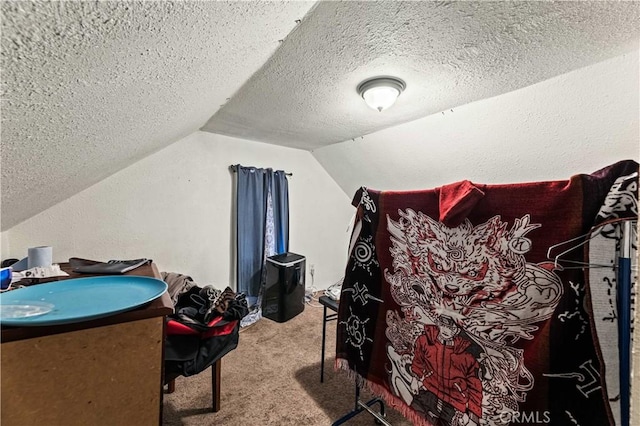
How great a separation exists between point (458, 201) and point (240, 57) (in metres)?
1.05

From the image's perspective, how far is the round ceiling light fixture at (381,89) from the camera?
159 centimetres

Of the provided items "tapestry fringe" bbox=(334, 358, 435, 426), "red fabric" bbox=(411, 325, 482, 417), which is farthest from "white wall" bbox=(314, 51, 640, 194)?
"tapestry fringe" bbox=(334, 358, 435, 426)

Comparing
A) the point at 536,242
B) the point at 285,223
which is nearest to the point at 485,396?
the point at 536,242

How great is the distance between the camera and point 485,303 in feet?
3.24

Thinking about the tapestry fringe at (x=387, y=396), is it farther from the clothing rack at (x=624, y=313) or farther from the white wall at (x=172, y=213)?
the white wall at (x=172, y=213)

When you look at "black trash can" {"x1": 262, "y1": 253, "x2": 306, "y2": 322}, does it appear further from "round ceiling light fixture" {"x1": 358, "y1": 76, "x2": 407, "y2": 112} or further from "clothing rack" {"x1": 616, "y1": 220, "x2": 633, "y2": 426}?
"clothing rack" {"x1": 616, "y1": 220, "x2": 633, "y2": 426}

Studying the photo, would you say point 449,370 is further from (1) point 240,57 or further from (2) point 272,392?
(1) point 240,57

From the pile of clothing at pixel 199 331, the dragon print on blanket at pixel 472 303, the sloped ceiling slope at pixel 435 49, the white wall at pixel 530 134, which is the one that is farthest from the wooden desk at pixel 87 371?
the white wall at pixel 530 134

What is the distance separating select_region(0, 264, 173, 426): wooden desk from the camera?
74 cm

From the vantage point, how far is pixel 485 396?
3.21ft

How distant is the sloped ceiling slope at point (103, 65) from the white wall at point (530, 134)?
1.58 metres

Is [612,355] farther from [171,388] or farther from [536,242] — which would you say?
[171,388]

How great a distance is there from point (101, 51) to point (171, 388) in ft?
7.06

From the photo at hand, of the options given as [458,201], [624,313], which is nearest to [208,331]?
[458,201]
